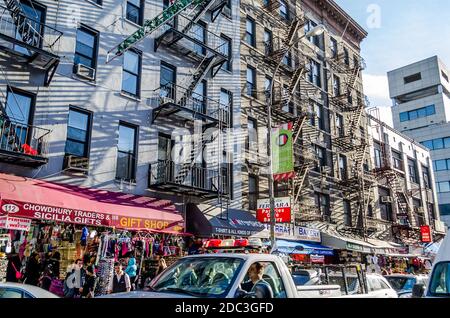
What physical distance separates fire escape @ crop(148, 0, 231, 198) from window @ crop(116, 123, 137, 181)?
91 cm

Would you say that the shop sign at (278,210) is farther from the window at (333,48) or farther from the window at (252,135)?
the window at (333,48)

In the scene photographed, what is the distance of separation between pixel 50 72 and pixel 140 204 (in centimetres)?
590

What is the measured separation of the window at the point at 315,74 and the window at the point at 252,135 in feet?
27.2

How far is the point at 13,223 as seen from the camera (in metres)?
11.0

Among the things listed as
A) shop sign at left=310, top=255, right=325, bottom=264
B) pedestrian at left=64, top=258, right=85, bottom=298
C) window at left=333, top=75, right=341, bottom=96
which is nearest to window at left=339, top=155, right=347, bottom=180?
window at left=333, top=75, right=341, bottom=96

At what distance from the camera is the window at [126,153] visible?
16.5 metres

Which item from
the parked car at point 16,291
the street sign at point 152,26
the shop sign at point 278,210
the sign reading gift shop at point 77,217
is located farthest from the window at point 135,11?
the parked car at point 16,291

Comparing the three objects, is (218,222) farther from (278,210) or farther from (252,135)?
(252,135)

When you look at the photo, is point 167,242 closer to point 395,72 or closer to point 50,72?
point 50,72

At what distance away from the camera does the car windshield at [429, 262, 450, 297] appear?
624 cm

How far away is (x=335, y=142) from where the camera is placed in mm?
29906

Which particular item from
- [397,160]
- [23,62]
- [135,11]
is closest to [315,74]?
[397,160]

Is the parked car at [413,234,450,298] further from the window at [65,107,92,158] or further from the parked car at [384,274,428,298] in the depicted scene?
the window at [65,107,92,158]
